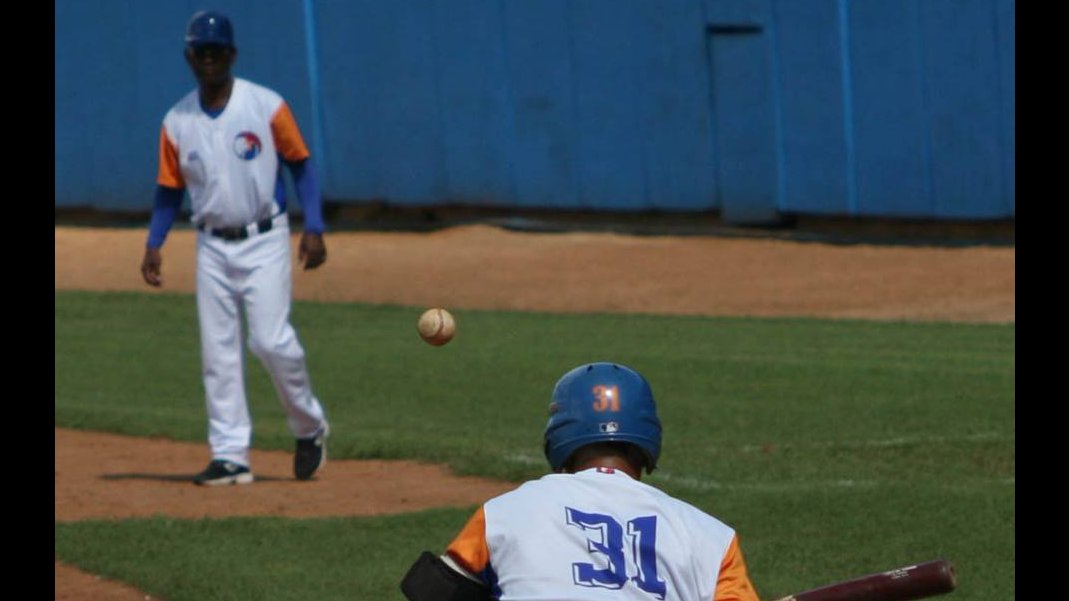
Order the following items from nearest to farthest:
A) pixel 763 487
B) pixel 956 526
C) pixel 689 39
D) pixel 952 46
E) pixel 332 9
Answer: pixel 956 526
pixel 763 487
pixel 952 46
pixel 689 39
pixel 332 9

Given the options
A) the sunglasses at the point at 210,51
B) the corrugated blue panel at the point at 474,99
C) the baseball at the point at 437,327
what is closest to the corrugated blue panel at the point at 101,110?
the corrugated blue panel at the point at 474,99

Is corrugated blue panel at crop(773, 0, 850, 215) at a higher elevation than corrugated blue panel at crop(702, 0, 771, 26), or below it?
below

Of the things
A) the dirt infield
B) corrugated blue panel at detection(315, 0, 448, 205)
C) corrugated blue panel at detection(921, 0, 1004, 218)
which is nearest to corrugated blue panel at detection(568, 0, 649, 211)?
the dirt infield

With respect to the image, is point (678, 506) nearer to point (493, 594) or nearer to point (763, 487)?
point (493, 594)

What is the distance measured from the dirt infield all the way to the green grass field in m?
0.74

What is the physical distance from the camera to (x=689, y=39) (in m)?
21.0

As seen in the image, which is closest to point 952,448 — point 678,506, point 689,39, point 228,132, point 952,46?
point 228,132

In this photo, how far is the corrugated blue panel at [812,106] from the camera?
19.9 metres

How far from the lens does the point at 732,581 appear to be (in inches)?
167

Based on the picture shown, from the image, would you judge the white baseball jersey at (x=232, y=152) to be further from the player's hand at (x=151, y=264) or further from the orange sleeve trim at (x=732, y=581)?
the orange sleeve trim at (x=732, y=581)

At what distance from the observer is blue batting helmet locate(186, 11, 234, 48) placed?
9922 millimetres

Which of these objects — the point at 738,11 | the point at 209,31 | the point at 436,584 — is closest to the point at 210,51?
the point at 209,31

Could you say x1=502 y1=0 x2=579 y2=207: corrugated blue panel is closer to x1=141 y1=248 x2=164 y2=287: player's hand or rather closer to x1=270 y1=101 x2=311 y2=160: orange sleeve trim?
x1=141 y1=248 x2=164 y2=287: player's hand
